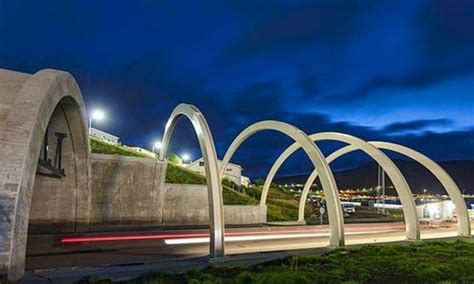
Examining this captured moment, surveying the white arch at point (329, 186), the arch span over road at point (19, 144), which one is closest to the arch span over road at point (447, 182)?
the white arch at point (329, 186)

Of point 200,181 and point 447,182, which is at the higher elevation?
point 200,181

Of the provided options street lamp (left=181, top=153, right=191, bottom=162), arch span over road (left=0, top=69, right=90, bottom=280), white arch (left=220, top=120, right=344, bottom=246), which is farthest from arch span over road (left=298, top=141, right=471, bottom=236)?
street lamp (left=181, top=153, right=191, bottom=162)

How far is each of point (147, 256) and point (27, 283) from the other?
21.9 ft

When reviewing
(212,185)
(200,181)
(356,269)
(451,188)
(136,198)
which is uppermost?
(200,181)

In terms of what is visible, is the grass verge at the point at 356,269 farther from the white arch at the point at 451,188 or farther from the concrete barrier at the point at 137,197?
the concrete barrier at the point at 137,197

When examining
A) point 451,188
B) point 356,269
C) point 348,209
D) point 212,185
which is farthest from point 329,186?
point 348,209

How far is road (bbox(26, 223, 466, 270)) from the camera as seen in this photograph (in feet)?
53.1

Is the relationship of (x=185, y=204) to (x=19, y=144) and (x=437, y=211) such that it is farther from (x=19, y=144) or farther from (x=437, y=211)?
(x=437, y=211)

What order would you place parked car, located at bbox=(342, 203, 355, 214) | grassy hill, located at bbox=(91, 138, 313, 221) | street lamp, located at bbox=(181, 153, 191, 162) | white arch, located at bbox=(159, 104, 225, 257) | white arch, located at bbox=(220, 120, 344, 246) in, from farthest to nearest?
street lamp, located at bbox=(181, 153, 191, 162) < parked car, located at bbox=(342, 203, 355, 214) < grassy hill, located at bbox=(91, 138, 313, 221) < white arch, located at bbox=(220, 120, 344, 246) < white arch, located at bbox=(159, 104, 225, 257)

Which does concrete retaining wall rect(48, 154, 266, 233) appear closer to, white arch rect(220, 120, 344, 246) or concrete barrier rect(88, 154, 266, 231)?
concrete barrier rect(88, 154, 266, 231)

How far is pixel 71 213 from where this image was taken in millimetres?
22781

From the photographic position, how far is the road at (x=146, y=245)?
1617cm

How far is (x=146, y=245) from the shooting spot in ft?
66.4

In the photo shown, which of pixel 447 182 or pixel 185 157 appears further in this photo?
pixel 185 157
